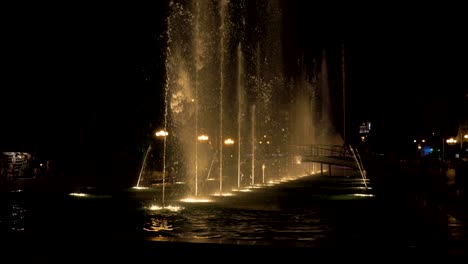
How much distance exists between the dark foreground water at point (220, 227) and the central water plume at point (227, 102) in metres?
7.73

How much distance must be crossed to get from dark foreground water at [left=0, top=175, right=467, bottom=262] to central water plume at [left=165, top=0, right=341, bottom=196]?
7727 mm

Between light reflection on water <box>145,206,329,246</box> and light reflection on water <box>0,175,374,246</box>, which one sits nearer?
light reflection on water <box>145,206,329,246</box>

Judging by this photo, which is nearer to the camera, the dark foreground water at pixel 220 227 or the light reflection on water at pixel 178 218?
the dark foreground water at pixel 220 227

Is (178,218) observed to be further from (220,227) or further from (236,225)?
(220,227)

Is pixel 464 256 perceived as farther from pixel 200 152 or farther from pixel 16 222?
pixel 200 152

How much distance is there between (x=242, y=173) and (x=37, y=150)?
46.8 feet

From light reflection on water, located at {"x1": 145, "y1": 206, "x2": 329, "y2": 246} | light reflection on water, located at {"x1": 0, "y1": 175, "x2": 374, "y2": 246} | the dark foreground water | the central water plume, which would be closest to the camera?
the dark foreground water

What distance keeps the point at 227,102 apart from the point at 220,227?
172 ft

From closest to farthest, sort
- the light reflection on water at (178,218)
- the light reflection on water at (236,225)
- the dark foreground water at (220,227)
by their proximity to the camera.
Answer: the dark foreground water at (220,227) < the light reflection on water at (236,225) < the light reflection on water at (178,218)

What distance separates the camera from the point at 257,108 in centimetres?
5809

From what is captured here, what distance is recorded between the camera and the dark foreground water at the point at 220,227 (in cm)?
900

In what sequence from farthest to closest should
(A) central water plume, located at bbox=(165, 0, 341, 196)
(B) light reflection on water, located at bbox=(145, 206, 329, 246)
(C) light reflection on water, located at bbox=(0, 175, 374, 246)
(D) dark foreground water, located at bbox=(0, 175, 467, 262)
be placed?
(A) central water plume, located at bbox=(165, 0, 341, 196), (C) light reflection on water, located at bbox=(0, 175, 374, 246), (B) light reflection on water, located at bbox=(145, 206, 329, 246), (D) dark foreground water, located at bbox=(0, 175, 467, 262)

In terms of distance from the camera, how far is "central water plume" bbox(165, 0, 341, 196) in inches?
1196

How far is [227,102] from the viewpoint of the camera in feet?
215
